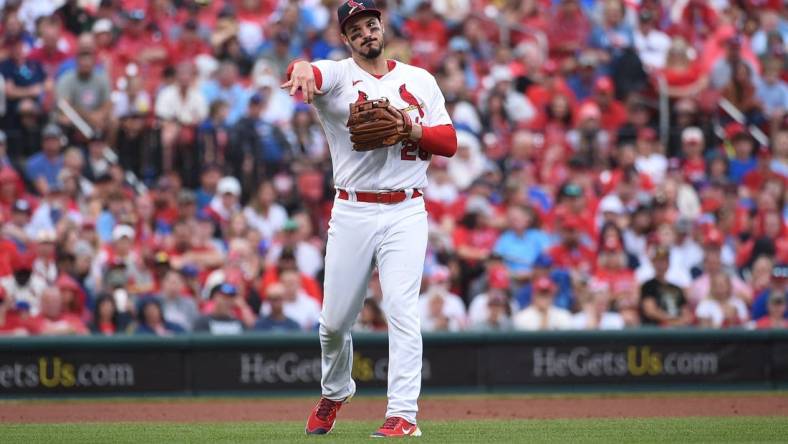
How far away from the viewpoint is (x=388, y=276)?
7191 millimetres

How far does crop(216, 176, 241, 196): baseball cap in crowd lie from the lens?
1367 cm

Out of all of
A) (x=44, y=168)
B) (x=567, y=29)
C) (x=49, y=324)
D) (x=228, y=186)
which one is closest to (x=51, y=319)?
(x=49, y=324)

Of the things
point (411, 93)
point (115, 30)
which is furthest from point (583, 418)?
point (115, 30)

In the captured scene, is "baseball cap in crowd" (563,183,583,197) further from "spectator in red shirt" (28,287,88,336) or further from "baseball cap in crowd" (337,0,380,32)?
"baseball cap in crowd" (337,0,380,32)

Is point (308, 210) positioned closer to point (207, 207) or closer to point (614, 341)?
point (207, 207)

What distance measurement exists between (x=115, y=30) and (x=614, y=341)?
692cm

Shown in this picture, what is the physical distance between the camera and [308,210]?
13.9 meters

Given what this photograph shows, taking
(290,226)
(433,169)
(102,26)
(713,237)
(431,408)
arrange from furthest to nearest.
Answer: (102,26) → (433,169) → (713,237) → (290,226) → (431,408)

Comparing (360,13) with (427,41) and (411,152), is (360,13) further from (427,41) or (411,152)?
(427,41)

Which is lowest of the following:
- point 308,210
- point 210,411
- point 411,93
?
point 210,411

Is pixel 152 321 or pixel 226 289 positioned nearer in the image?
pixel 152 321

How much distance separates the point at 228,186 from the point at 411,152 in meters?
6.62

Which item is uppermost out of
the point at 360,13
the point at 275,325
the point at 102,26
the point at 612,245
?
the point at 102,26

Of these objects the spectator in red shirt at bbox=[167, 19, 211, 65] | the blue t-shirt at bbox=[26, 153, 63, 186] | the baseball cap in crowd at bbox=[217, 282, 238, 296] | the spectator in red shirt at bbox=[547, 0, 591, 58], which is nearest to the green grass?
the baseball cap in crowd at bbox=[217, 282, 238, 296]
